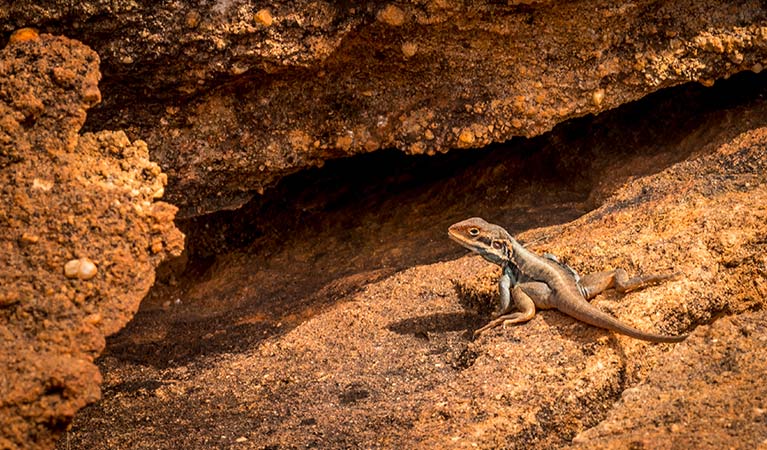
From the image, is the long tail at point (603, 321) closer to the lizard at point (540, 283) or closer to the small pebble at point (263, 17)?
the lizard at point (540, 283)

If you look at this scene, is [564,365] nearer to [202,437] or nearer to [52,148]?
[202,437]

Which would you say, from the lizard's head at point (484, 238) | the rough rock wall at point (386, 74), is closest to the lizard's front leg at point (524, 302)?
the lizard's head at point (484, 238)

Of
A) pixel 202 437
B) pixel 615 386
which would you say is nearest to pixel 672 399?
pixel 615 386

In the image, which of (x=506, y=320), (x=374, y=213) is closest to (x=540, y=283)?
(x=506, y=320)

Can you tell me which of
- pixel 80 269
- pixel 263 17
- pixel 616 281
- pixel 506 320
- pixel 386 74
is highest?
pixel 263 17

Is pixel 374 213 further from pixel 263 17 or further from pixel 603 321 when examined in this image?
pixel 603 321

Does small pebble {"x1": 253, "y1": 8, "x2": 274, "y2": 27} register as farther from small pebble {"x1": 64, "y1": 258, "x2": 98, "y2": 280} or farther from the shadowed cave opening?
the shadowed cave opening
